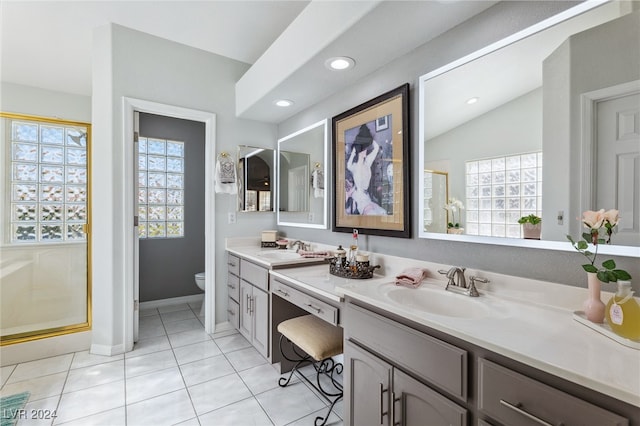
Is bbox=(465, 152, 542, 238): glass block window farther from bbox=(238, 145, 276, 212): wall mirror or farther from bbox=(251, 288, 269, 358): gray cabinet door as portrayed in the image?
bbox=(238, 145, 276, 212): wall mirror

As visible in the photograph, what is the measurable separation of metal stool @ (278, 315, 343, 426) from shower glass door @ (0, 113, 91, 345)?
2026 mm

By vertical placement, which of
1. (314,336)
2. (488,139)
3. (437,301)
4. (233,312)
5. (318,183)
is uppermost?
(488,139)

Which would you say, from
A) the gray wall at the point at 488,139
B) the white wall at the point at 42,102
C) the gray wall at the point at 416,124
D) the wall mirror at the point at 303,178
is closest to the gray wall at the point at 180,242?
the white wall at the point at 42,102

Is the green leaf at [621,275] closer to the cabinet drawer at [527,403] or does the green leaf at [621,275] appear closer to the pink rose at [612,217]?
the pink rose at [612,217]

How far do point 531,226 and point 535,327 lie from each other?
482 millimetres

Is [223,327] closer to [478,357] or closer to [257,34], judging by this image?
[478,357]

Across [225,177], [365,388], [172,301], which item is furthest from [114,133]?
[365,388]

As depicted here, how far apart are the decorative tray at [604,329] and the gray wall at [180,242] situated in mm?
3944

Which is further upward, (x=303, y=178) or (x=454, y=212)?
(x=303, y=178)

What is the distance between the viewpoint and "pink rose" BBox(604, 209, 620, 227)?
3.14 feet

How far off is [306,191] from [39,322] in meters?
2.75

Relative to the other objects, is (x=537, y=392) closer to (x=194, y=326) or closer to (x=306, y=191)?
(x=306, y=191)

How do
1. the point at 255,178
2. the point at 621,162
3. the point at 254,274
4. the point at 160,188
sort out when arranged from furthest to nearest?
the point at 160,188 → the point at 255,178 → the point at 254,274 → the point at 621,162

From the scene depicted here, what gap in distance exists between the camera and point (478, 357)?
896 millimetres
